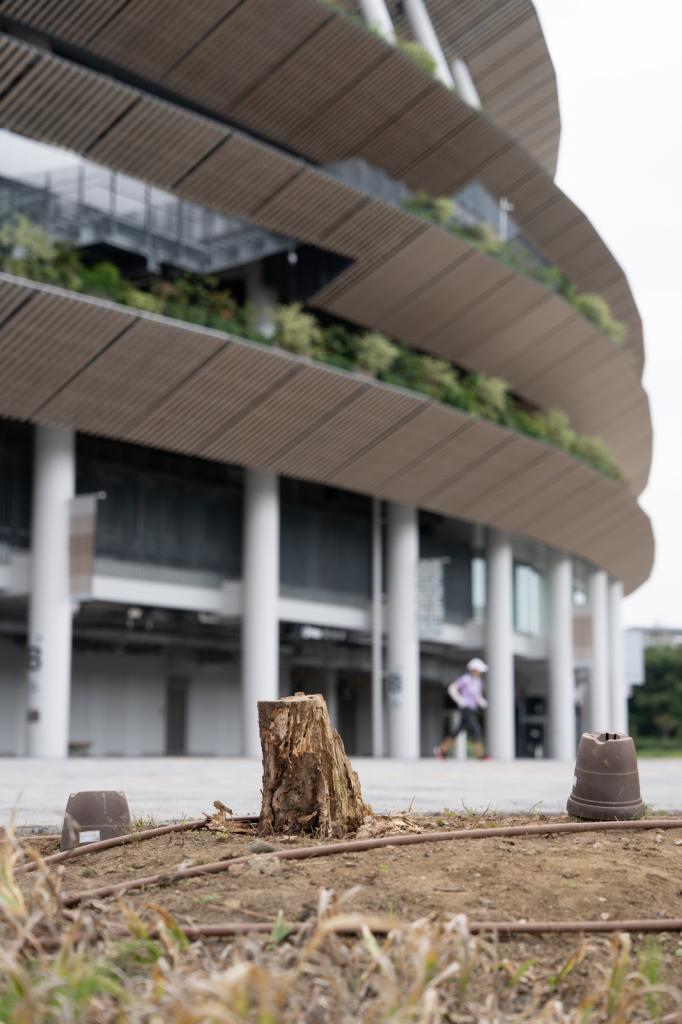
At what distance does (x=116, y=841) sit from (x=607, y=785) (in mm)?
2608

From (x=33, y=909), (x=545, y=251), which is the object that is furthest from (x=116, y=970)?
(x=545, y=251)

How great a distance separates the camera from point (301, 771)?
579 centimetres

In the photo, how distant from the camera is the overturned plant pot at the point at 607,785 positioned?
21.1ft

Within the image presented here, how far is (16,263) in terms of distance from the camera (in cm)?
2189

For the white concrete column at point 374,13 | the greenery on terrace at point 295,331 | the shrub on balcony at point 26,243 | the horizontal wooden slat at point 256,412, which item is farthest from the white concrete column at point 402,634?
the shrub on balcony at point 26,243

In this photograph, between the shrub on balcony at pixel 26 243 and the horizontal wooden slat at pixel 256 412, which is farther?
the shrub on balcony at pixel 26 243

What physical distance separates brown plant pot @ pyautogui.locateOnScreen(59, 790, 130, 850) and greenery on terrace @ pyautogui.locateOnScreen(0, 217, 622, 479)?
17.6 meters

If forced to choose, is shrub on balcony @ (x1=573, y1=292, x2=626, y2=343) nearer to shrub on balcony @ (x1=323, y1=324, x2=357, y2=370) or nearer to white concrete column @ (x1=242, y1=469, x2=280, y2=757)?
shrub on balcony @ (x1=323, y1=324, x2=357, y2=370)

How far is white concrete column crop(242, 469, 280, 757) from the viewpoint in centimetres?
2814

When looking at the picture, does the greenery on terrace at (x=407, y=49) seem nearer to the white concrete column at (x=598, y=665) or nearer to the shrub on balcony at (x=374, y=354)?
the shrub on balcony at (x=374, y=354)

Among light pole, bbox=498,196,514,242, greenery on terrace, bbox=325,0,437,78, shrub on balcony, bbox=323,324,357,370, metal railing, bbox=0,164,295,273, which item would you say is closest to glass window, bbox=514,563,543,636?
light pole, bbox=498,196,514,242

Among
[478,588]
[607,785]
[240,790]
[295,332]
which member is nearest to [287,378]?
[295,332]

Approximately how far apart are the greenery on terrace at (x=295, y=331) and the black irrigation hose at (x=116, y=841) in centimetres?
1757

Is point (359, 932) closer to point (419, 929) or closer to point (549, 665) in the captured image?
point (419, 929)
